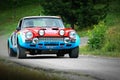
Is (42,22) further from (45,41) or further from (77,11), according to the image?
(77,11)

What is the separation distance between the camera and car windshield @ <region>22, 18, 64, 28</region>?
23620mm

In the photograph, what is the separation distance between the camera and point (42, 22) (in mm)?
23859

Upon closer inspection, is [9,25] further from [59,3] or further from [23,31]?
[23,31]

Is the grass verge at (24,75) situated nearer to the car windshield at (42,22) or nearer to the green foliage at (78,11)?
the car windshield at (42,22)

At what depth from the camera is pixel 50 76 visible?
45.8 ft

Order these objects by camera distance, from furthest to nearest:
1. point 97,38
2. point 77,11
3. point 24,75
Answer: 1. point 77,11
2. point 97,38
3. point 24,75

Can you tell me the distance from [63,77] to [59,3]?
1558 inches

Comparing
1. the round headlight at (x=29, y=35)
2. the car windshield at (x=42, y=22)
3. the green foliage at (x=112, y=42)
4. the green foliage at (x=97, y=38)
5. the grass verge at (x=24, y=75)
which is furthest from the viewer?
the green foliage at (x=97, y=38)

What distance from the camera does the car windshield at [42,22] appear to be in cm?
2362

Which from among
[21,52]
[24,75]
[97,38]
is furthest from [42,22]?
[24,75]

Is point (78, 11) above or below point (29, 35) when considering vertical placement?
above

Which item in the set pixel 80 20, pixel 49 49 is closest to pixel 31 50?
pixel 49 49

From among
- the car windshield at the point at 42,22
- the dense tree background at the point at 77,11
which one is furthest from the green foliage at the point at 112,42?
the dense tree background at the point at 77,11

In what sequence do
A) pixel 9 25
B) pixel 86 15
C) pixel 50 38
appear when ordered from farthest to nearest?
pixel 9 25 < pixel 86 15 < pixel 50 38
